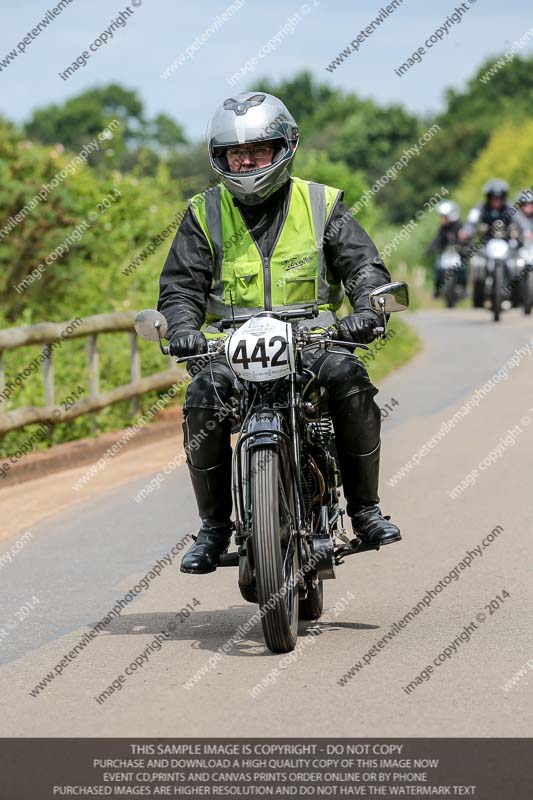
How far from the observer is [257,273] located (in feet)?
20.5

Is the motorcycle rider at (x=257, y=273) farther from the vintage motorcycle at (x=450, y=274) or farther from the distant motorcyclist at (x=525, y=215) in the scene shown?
the vintage motorcycle at (x=450, y=274)

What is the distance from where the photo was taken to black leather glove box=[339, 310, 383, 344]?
593 cm

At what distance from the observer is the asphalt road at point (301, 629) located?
5.11m

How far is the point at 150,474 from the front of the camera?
11.7m

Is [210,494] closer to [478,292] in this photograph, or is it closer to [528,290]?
[528,290]

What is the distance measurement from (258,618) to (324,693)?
140 centimetres

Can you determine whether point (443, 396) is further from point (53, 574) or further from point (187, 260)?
point (187, 260)

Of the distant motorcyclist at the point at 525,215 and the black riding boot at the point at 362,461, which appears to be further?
the distant motorcyclist at the point at 525,215

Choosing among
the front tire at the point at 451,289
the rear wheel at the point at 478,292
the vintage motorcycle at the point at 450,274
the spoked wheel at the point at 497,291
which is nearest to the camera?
the spoked wheel at the point at 497,291

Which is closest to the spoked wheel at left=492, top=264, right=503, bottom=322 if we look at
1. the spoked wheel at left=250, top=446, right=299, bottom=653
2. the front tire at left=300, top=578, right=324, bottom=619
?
the front tire at left=300, top=578, right=324, bottom=619

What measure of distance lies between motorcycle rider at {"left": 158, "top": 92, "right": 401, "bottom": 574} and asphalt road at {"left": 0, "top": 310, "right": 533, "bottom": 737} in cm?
53

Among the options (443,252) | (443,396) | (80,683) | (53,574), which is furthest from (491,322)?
(80,683)

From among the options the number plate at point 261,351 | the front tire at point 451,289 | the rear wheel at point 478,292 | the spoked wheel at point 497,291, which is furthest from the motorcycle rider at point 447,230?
the number plate at point 261,351

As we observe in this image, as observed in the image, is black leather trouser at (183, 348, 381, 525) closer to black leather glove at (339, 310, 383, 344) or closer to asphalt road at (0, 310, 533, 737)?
black leather glove at (339, 310, 383, 344)
